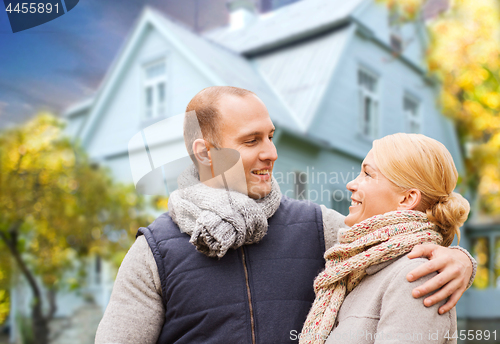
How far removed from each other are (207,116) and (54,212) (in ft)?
12.4

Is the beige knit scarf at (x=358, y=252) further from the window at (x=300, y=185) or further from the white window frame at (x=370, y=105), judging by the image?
the white window frame at (x=370, y=105)

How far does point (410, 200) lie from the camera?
1.03 meters

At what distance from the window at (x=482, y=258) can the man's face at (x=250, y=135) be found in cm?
579

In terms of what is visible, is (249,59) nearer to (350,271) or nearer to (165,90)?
(165,90)

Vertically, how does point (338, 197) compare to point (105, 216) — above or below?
above

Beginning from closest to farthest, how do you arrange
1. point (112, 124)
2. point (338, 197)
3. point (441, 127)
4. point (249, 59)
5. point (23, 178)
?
point (338, 197)
point (23, 178)
point (112, 124)
point (249, 59)
point (441, 127)

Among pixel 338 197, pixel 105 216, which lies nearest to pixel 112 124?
pixel 105 216

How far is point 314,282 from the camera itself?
1091mm

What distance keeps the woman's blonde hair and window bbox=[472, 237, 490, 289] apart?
5692 mm

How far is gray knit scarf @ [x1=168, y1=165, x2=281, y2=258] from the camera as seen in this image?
40.1 inches

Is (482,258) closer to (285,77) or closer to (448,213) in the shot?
(285,77)

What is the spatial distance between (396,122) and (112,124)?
312 centimetres

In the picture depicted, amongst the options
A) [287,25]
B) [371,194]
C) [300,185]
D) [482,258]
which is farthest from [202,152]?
[482,258]

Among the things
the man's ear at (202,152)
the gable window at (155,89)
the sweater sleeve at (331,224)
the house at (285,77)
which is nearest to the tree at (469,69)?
the house at (285,77)
